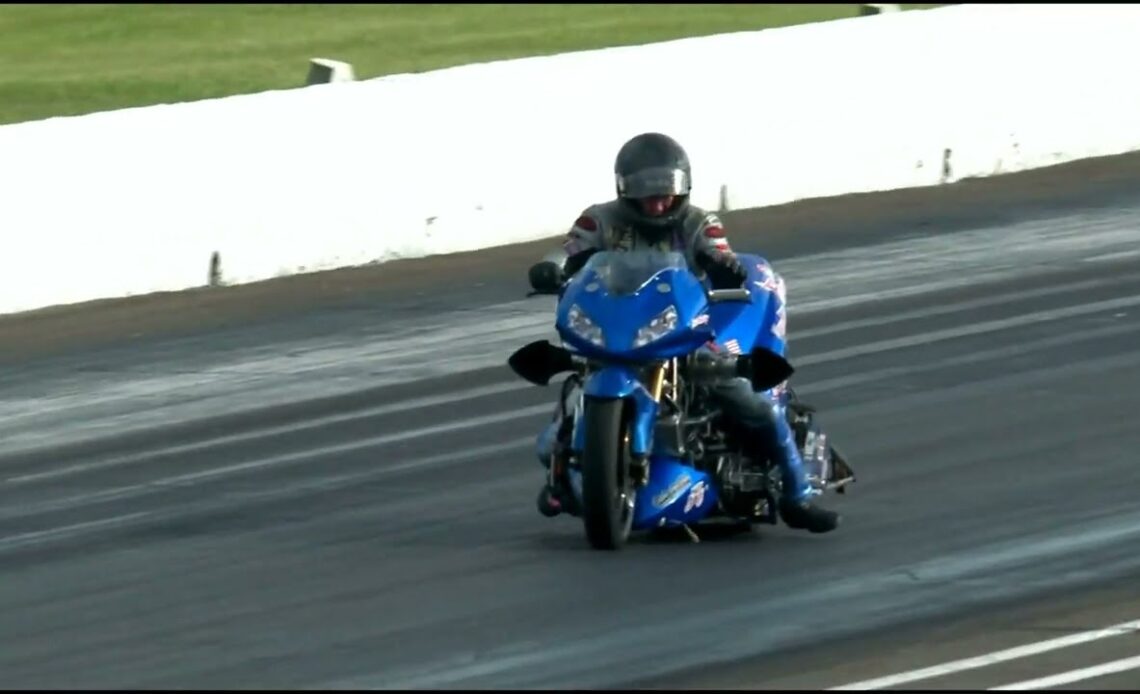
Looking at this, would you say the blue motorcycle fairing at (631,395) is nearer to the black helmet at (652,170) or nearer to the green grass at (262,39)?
the black helmet at (652,170)

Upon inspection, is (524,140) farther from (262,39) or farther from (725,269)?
(262,39)

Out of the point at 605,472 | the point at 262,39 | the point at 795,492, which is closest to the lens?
the point at 605,472

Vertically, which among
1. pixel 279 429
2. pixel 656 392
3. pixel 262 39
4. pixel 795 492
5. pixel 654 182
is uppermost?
pixel 654 182

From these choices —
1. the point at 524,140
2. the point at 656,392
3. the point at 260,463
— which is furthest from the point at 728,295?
the point at 524,140

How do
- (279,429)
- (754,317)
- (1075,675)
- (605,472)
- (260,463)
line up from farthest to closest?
1. (279,429)
2. (260,463)
3. (754,317)
4. (605,472)
5. (1075,675)

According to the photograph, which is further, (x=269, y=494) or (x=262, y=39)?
(x=262, y=39)

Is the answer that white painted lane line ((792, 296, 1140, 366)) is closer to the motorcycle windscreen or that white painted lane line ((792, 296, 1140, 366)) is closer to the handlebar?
the handlebar

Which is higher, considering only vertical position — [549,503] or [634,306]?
[634,306]

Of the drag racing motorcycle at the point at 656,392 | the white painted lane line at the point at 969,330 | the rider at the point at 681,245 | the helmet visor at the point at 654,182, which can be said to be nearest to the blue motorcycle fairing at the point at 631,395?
the drag racing motorcycle at the point at 656,392

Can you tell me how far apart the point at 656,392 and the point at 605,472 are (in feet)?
1.60

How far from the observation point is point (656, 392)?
10781 mm

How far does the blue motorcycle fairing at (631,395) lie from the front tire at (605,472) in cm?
3

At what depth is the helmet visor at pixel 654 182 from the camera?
1083 centimetres

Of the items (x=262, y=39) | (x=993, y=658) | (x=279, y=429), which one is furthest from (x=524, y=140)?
(x=993, y=658)
